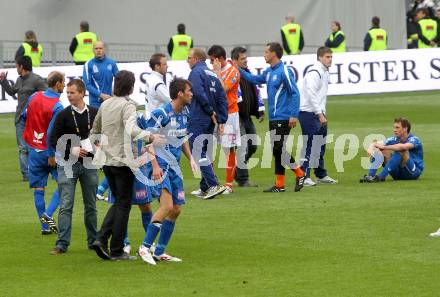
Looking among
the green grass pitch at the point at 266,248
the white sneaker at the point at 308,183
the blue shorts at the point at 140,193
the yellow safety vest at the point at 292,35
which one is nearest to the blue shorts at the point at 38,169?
the green grass pitch at the point at 266,248

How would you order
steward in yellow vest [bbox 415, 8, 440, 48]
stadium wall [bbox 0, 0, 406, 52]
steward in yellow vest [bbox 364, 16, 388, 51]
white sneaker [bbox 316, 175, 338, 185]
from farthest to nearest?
stadium wall [bbox 0, 0, 406, 52] → steward in yellow vest [bbox 415, 8, 440, 48] → steward in yellow vest [bbox 364, 16, 388, 51] → white sneaker [bbox 316, 175, 338, 185]

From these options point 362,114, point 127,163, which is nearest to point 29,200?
point 127,163

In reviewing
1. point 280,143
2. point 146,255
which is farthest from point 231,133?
point 146,255

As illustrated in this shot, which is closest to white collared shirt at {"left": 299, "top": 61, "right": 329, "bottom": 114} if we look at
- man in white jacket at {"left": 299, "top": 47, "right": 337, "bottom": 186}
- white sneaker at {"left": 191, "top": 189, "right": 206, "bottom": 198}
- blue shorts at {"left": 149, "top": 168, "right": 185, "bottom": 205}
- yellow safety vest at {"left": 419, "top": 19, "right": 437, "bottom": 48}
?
man in white jacket at {"left": 299, "top": 47, "right": 337, "bottom": 186}

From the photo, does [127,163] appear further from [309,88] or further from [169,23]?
[169,23]

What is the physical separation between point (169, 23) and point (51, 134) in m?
26.8

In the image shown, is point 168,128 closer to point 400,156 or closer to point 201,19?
point 400,156

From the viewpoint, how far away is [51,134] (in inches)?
484

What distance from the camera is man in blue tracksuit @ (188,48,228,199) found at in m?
16.3

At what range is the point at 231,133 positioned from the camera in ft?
56.1

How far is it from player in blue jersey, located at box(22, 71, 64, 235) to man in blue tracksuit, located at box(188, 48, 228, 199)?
3.06m

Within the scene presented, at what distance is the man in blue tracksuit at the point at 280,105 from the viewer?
16.4 m

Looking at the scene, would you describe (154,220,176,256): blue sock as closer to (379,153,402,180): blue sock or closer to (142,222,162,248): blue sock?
(142,222,162,248): blue sock

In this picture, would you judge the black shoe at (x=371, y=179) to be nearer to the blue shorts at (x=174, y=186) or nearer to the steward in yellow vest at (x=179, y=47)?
the blue shorts at (x=174, y=186)
